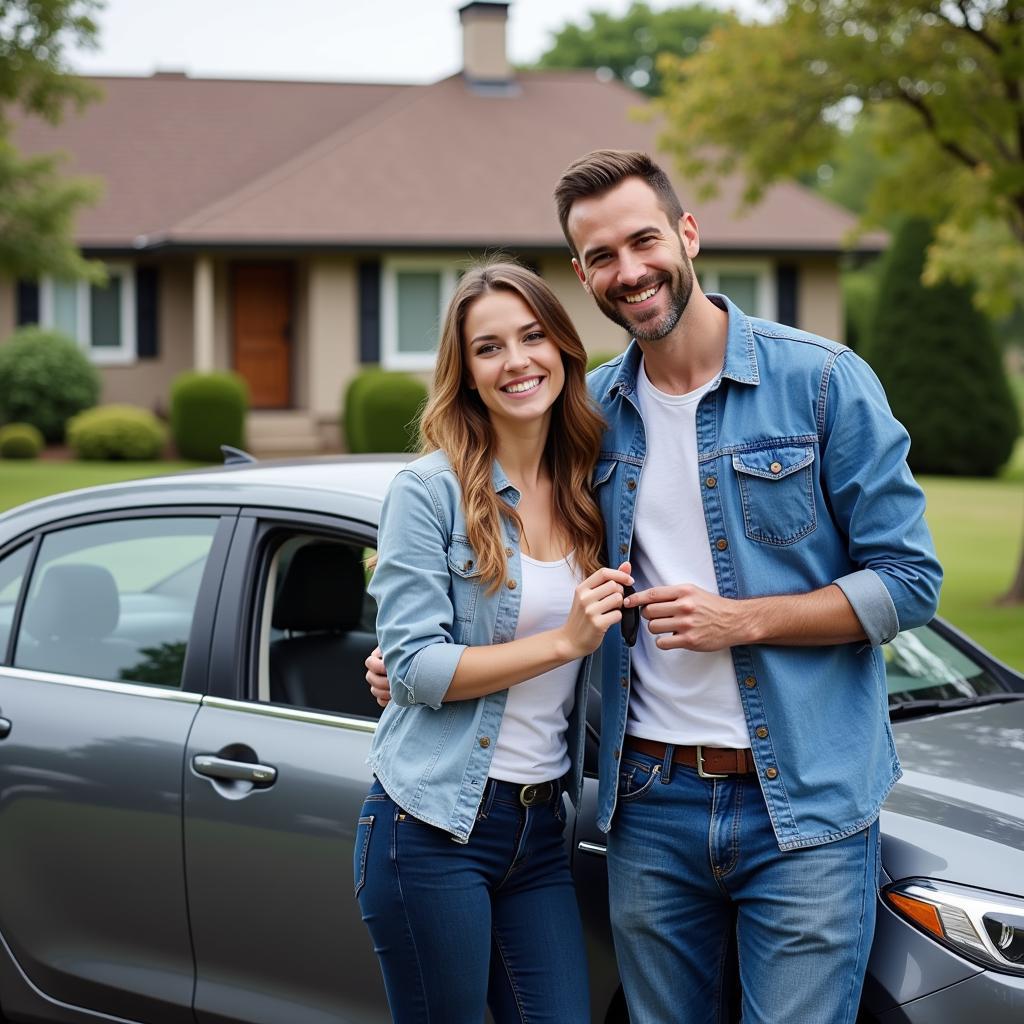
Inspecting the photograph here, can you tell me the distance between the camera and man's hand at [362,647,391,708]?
2.92 meters

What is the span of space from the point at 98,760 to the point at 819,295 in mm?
23650

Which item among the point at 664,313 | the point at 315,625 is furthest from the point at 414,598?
the point at 315,625

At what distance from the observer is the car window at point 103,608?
12.8 ft

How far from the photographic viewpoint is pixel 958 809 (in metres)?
2.92

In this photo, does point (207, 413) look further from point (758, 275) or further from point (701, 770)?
point (701, 770)

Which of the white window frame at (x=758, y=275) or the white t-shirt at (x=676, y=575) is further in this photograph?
the white window frame at (x=758, y=275)

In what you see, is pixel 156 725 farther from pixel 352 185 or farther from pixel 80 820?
pixel 352 185

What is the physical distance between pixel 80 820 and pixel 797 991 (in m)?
1.90

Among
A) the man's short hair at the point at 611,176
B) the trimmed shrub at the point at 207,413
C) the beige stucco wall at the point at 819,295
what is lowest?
the trimmed shrub at the point at 207,413

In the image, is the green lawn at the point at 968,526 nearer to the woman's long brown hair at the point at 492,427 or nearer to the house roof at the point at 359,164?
the house roof at the point at 359,164

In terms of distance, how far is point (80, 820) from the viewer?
3717mm

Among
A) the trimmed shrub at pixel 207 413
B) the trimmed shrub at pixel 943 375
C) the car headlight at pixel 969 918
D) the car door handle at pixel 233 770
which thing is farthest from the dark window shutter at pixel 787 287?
the car headlight at pixel 969 918

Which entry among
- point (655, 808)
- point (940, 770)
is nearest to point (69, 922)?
point (655, 808)

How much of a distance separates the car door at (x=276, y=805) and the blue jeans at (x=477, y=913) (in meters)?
0.52
